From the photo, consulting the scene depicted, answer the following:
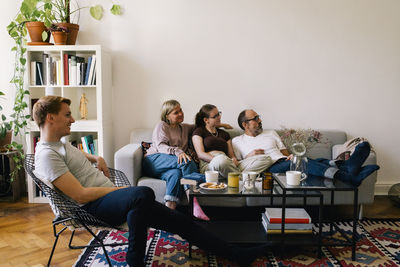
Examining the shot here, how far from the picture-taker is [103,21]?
3846mm

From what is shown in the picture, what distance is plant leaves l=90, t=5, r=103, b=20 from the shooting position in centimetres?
379

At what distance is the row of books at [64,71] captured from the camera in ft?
11.7

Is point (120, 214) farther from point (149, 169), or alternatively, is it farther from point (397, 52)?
point (397, 52)

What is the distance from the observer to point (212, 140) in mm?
3422

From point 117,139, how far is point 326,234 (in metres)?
2.34

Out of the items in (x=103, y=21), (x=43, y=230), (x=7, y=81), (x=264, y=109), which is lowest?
(x=43, y=230)

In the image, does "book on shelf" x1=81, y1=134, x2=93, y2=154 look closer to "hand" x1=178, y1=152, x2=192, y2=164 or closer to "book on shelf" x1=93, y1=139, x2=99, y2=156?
"book on shelf" x1=93, y1=139, x2=99, y2=156

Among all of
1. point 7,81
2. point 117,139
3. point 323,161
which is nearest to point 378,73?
point 323,161

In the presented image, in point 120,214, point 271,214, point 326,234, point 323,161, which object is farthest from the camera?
point 323,161

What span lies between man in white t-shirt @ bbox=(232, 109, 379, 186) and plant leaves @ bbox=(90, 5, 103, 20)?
1814 millimetres

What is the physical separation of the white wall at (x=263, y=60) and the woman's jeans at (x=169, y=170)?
2.80 ft

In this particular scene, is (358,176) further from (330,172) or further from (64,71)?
(64,71)

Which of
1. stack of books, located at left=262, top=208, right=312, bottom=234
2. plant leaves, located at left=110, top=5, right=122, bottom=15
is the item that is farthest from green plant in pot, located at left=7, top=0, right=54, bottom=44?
stack of books, located at left=262, top=208, right=312, bottom=234

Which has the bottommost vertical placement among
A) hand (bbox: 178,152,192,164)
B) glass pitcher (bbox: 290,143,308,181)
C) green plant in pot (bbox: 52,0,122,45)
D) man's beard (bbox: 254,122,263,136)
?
hand (bbox: 178,152,192,164)
